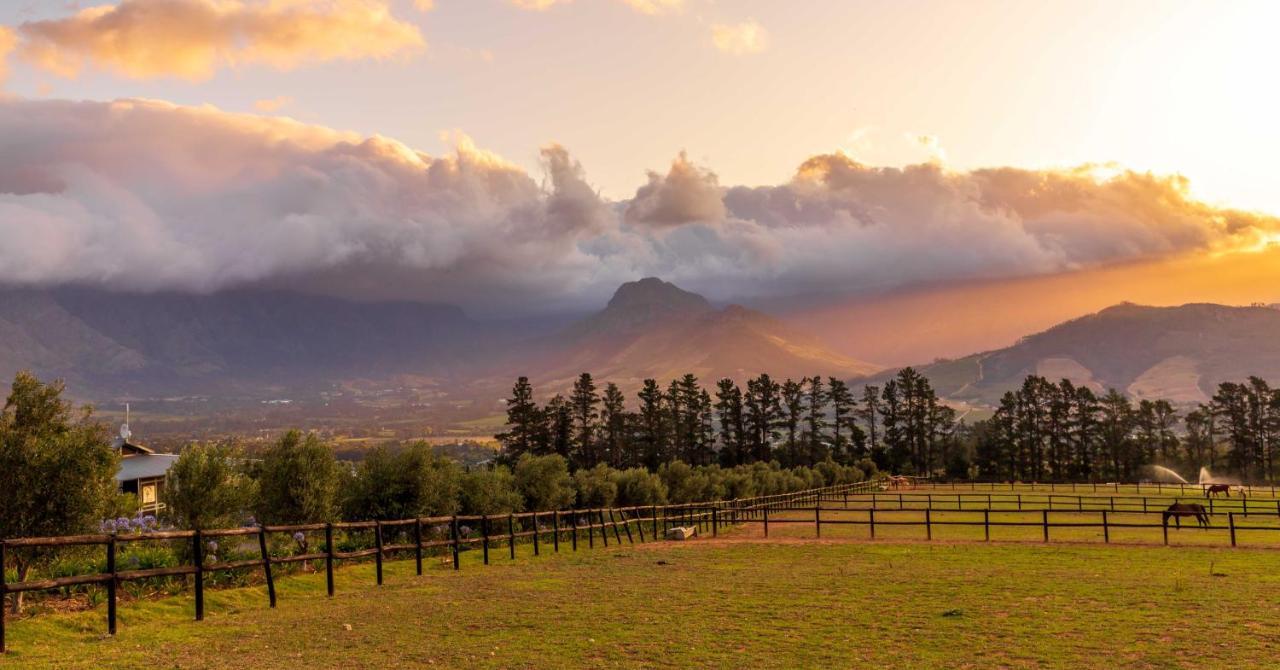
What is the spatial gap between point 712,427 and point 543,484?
3575 inches

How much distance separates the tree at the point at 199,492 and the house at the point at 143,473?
116ft

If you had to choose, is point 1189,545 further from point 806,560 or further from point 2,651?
point 2,651

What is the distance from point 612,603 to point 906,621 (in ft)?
19.1

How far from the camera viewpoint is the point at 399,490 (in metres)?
34.7

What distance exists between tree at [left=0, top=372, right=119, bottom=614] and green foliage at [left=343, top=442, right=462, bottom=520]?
58.7 ft

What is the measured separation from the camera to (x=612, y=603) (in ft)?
54.4

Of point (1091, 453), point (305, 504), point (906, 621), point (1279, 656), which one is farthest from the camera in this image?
point (1091, 453)

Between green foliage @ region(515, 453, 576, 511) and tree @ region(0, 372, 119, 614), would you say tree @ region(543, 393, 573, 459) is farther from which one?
tree @ region(0, 372, 119, 614)

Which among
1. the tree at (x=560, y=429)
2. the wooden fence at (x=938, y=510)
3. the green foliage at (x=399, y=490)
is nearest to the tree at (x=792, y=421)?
the tree at (x=560, y=429)

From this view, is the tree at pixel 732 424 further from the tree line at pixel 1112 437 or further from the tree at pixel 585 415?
the tree line at pixel 1112 437

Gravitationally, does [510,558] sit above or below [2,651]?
below

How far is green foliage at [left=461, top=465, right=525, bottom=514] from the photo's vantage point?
1535 inches

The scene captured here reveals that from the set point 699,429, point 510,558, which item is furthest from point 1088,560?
point 699,429

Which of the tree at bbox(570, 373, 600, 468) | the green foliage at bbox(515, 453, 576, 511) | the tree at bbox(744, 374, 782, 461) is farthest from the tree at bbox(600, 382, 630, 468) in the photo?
the green foliage at bbox(515, 453, 576, 511)
